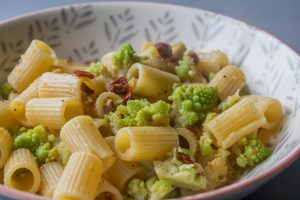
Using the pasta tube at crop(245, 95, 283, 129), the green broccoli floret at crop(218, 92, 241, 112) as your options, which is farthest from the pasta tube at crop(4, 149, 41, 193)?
the pasta tube at crop(245, 95, 283, 129)

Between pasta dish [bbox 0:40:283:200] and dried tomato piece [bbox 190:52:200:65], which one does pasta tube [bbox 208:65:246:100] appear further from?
dried tomato piece [bbox 190:52:200:65]

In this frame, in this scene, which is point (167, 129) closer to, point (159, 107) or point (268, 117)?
point (159, 107)

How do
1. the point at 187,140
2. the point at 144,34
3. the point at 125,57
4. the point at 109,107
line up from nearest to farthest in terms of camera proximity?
the point at 187,140
the point at 109,107
the point at 125,57
the point at 144,34

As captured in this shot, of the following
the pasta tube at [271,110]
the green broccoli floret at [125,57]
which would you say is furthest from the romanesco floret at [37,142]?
the pasta tube at [271,110]

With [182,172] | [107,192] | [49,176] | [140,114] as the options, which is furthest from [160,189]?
[49,176]

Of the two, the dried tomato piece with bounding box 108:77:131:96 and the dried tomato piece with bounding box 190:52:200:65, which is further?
the dried tomato piece with bounding box 190:52:200:65

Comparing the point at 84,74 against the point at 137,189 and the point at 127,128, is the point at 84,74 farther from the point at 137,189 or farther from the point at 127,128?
the point at 137,189

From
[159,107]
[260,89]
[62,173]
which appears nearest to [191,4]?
[260,89]
